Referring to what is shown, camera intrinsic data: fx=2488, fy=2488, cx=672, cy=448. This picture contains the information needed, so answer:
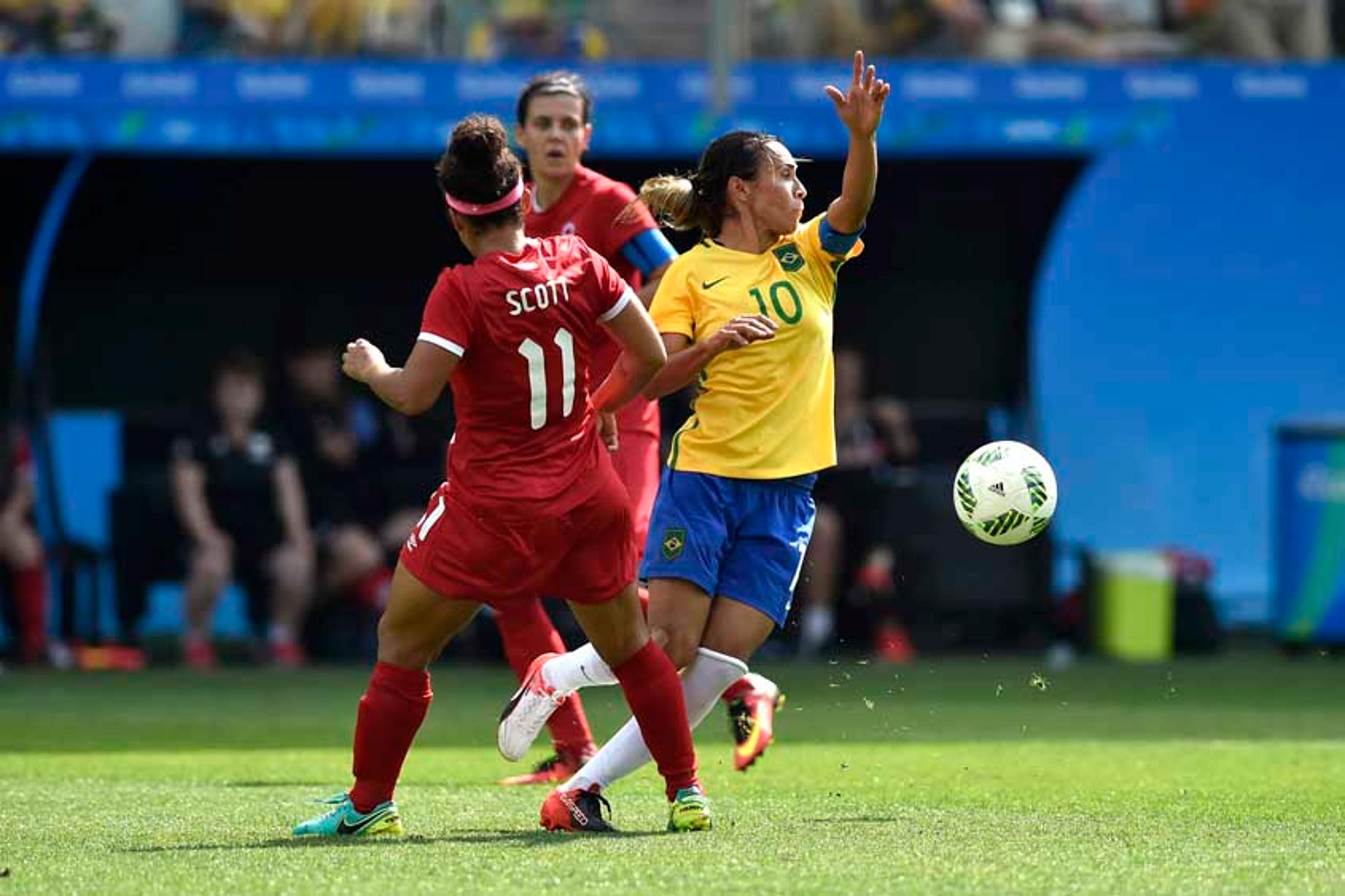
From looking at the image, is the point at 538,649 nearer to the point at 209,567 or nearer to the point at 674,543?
the point at 674,543

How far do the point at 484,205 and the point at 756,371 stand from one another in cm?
116

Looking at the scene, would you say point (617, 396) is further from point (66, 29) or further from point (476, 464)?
point (66, 29)

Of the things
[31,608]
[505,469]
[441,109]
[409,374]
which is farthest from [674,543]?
[31,608]

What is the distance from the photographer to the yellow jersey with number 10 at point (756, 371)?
725 centimetres

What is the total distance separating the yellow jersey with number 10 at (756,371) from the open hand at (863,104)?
1.15 feet

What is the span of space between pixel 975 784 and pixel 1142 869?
2.37 m

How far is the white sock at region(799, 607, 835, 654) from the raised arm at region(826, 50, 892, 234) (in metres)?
8.12

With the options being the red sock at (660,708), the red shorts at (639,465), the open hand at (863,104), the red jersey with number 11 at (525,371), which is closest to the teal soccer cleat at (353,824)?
the red sock at (660,708)

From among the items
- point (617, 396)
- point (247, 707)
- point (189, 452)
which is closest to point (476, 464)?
point (617, 396)

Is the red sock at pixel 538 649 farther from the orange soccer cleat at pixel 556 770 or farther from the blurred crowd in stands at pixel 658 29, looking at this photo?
the blurred crowd in stands at pixel 658 29

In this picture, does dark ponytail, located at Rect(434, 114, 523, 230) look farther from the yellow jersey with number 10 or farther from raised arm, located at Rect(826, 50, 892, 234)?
raised arm, located at Rect(826, 50, 892, 234)

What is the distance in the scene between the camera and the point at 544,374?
21.4 ft

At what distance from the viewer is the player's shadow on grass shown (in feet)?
21.1

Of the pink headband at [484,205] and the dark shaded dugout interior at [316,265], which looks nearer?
the pink headband at [484,205]
